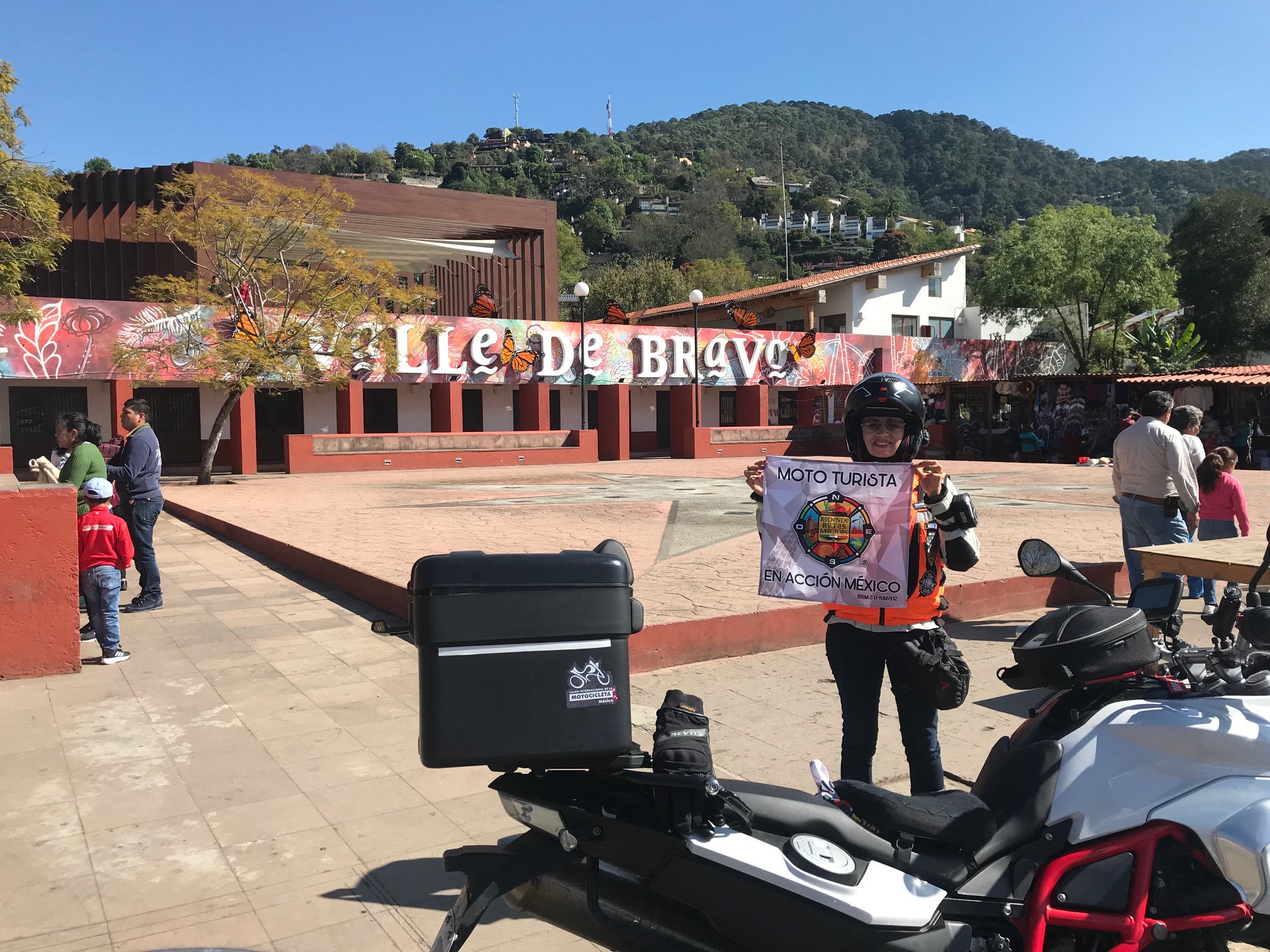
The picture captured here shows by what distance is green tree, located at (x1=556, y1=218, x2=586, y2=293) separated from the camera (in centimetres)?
7669

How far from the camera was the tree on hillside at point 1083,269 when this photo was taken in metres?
38.2

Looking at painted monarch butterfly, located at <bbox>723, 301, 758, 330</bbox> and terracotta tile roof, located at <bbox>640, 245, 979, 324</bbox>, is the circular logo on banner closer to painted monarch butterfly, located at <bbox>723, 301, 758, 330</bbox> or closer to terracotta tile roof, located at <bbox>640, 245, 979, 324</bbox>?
painted monarch butterfly, located at <bbox>723, 301, 758, 330</bbox>

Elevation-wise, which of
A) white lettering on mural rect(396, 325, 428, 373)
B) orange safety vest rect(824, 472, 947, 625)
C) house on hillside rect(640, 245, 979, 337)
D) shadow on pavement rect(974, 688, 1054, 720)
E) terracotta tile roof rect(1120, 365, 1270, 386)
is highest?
house on hillside rect(640, 245, 979, 337)

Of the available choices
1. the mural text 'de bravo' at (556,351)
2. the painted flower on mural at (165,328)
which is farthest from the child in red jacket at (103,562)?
the painted flower on mural at (165,328)

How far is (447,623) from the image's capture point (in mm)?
2012

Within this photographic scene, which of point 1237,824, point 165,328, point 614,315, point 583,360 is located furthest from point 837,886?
point 614,315

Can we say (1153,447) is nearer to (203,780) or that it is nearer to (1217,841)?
(1217,841)

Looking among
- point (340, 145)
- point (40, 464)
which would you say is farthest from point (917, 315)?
point (340, 145)

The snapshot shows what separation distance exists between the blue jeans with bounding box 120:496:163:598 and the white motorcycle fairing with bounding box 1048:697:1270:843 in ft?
23.6

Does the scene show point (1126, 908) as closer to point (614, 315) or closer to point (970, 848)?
point (970, 848)

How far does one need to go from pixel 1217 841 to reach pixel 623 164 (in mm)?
143229

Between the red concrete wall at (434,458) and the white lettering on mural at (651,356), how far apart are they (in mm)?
3049

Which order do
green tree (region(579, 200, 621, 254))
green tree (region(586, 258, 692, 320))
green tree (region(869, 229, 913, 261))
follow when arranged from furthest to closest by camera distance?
green tree (region(579, 200, 621, 254))
green tree (region(869, 229, 913, 261))
green tree (region(586, 258, 692, 320))

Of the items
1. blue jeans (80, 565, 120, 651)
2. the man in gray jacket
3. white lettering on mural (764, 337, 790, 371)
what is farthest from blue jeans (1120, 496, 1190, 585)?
white lettering on mural (764, 337, 790, 371)
